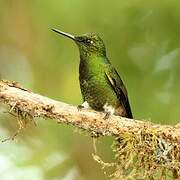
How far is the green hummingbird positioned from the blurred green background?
36 centimetres

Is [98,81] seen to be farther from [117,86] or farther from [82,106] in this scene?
[82,106]

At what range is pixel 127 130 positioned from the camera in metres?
3.49

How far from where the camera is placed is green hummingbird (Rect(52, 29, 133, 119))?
4246 mm

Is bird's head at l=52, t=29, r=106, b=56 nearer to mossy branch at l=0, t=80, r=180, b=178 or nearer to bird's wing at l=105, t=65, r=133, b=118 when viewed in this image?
bird's wing at l=105, t=65, r=133, b=118

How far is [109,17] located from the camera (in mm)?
4840

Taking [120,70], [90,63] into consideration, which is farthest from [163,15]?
[90,63]

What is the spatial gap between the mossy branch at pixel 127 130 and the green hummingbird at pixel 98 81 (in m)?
0.72

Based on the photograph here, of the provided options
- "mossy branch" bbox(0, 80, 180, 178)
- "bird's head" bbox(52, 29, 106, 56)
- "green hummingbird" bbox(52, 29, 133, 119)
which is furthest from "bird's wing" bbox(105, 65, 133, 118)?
"mossy branch" bbox(0, 80, 180, 178)

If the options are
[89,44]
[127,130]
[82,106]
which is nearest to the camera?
[127,130]

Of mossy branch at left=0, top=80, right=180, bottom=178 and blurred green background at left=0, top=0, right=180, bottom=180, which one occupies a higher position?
blurred green background at left=0, top=0, right=180, bottom=180

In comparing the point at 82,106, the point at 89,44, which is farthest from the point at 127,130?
the point at 89,44

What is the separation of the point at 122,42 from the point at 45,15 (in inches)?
27.9

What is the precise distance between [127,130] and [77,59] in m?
1.76

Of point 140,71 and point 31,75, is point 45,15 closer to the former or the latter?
point 31,75
